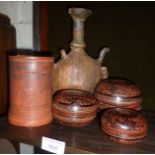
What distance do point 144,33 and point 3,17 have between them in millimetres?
616

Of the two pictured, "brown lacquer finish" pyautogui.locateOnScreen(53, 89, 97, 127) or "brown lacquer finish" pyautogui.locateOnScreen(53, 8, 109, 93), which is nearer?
"brown lacquer finish" pyautogui.locateOnScreen(53, 89, 97, 127)

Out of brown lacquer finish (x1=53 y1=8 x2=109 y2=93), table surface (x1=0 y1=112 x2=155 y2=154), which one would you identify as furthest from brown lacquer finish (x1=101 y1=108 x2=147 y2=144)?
brown lacquer finish (x1=53 y1=8 x2=109 y2=93)

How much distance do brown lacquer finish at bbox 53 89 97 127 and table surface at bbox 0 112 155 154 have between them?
0.03 meters

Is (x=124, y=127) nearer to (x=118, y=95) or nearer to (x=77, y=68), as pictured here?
(x=118, y=95)

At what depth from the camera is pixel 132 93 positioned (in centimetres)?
71

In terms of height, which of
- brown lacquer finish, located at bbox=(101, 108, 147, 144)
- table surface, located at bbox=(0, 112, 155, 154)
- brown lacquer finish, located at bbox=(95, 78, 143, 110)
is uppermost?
brown lacquer finish, located at bbox=(95, 78, 143, 110)

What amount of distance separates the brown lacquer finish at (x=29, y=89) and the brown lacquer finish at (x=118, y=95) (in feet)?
0.64

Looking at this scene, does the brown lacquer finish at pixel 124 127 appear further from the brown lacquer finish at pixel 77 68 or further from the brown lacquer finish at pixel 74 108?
the brown lacquer finish at pixel 77 68

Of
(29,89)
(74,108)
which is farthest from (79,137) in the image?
(29,89)

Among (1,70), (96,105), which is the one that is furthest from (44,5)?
(96,105)

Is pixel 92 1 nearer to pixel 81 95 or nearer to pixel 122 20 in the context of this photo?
pixel 122 20

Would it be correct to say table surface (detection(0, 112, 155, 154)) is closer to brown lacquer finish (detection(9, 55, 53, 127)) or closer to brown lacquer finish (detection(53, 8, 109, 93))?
brown lacquer finish (detection(9, 55, 53, 127))

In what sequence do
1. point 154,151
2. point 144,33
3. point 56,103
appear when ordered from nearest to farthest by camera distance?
point 154,151
point 56,103
point 144,33

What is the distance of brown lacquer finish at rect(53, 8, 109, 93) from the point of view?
0.79m
